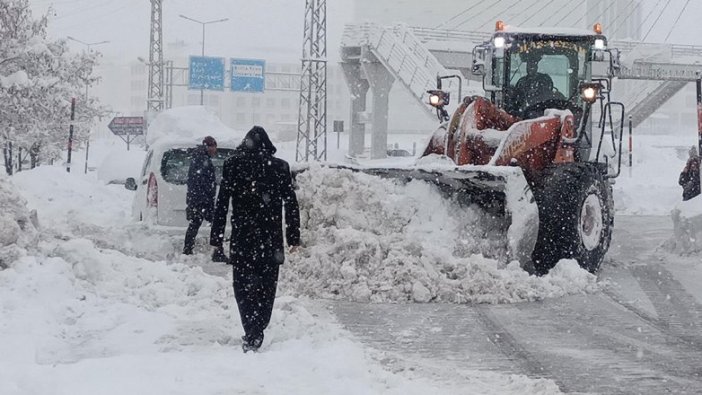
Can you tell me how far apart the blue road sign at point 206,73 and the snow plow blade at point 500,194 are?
40.6 meters

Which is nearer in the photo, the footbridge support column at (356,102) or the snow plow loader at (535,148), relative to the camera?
the snow plow loader at (535,148)

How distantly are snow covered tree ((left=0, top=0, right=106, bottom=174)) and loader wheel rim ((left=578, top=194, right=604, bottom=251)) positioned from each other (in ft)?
54.9

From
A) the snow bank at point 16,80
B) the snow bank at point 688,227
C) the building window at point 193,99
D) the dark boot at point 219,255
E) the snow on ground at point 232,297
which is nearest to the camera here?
the snow on ground at point 232,297

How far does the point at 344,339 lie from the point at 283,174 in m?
1.32

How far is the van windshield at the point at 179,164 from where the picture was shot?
492 inches

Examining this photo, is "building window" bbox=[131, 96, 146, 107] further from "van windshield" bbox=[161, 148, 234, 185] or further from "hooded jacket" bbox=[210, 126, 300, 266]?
"hooded jacket" bbox=[210, 126, 300, 266]

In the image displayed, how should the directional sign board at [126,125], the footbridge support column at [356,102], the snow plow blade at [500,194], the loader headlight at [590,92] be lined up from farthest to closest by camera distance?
the directional sign board at [126,125] < the footbridge support column at [356,102] < the loader headlight at [590,92] < the snow plow blade at [500,194]

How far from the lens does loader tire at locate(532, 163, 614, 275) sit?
10.3 meters

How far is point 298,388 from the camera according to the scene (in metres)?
5.52

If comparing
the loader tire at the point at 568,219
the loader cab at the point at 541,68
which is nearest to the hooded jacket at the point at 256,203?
the loader tire at the point at 568,219

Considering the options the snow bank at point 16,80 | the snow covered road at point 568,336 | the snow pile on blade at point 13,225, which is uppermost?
the snow bank at point 16,80

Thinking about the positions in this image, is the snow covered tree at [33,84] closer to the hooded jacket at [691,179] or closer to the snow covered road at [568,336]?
the hooded jacket at [691,179]

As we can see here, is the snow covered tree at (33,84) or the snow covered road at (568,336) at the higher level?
the snow covered tree at (33,84)

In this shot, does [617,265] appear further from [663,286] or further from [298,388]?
[298,388]
